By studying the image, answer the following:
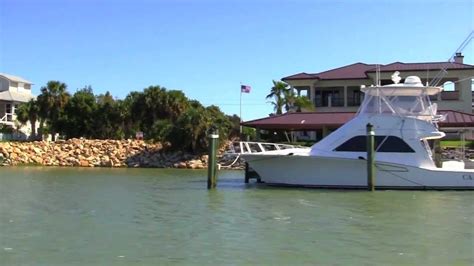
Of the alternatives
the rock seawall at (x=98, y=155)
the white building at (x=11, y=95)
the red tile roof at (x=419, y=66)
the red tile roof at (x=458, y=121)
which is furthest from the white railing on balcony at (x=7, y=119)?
the red tile roof at (x=458, y=121)

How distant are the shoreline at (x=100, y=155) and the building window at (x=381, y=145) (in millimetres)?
22266

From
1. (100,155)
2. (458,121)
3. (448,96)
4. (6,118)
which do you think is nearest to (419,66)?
(448,96)

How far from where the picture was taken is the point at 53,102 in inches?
2376

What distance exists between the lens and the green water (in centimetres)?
1152

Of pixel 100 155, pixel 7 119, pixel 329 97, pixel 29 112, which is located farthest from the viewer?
pixel 7 119

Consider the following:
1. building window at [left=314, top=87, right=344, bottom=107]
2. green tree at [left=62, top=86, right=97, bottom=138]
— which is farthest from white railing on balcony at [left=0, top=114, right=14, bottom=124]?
building window at [left=314, top=87, right=344, bottom=107]

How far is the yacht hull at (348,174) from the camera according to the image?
23.7 metres

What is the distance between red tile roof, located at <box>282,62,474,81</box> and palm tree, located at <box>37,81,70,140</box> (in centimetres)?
2261

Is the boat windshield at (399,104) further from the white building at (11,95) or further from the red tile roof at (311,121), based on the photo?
the white building at (11,95)

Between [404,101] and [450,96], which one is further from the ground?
[450,96]

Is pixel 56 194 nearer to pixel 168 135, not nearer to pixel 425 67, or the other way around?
pixel 168 135

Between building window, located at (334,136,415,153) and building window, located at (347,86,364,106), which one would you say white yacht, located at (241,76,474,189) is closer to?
building window, located at (334,136,415,153)

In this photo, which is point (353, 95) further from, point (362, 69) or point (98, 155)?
point (98, 155)

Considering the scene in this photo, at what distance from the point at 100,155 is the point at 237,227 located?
3715 cm
